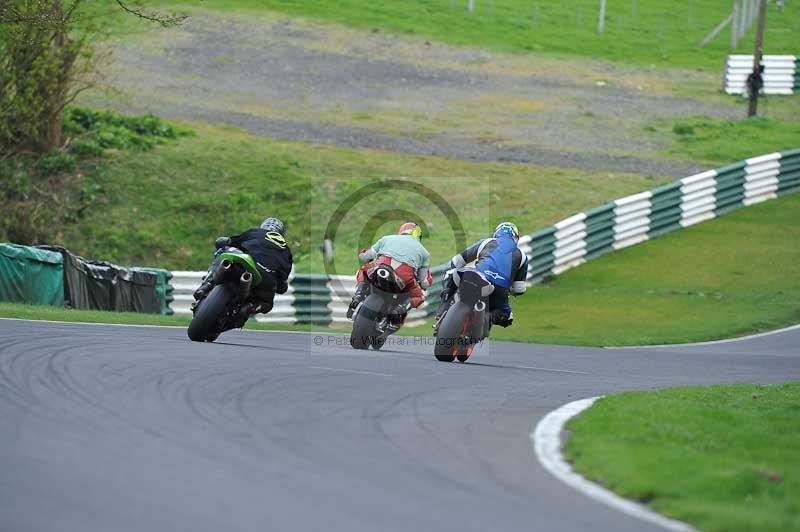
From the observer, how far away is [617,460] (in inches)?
287

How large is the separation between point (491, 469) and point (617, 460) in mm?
774

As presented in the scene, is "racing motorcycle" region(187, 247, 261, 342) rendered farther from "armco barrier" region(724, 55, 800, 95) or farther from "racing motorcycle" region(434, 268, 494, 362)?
"armco barrier" region(724, 55, 800, 95)

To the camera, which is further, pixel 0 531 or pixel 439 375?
pixel 439 375

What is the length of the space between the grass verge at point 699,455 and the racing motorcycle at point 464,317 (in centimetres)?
298

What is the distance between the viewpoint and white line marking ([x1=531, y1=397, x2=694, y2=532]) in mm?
6168

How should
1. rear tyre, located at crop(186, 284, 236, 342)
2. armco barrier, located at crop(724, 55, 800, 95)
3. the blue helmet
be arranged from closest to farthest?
rear tyre, located at crop(186, 284, 236, 342) < the blue helmet < armco barrier, located at crop(724, 55, 800, 95)

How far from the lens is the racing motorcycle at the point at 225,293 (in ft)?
43.0

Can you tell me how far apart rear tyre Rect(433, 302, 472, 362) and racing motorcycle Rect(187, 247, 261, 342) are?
2.03 meters

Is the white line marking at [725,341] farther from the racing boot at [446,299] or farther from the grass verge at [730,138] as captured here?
the grass verge at [730,138]

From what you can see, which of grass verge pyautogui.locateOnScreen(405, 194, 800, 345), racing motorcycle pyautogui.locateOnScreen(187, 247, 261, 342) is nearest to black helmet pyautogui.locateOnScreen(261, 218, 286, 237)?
racing motorcycle pyautogui.locateOnScreen(187, 247, 261, 342)

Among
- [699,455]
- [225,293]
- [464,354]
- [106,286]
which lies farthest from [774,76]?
[699,455]

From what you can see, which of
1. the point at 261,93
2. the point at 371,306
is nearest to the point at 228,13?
the point at 261,93

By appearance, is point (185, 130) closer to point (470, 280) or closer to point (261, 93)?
point (261, 93)

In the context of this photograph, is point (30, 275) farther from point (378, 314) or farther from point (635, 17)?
point (635, 17)
